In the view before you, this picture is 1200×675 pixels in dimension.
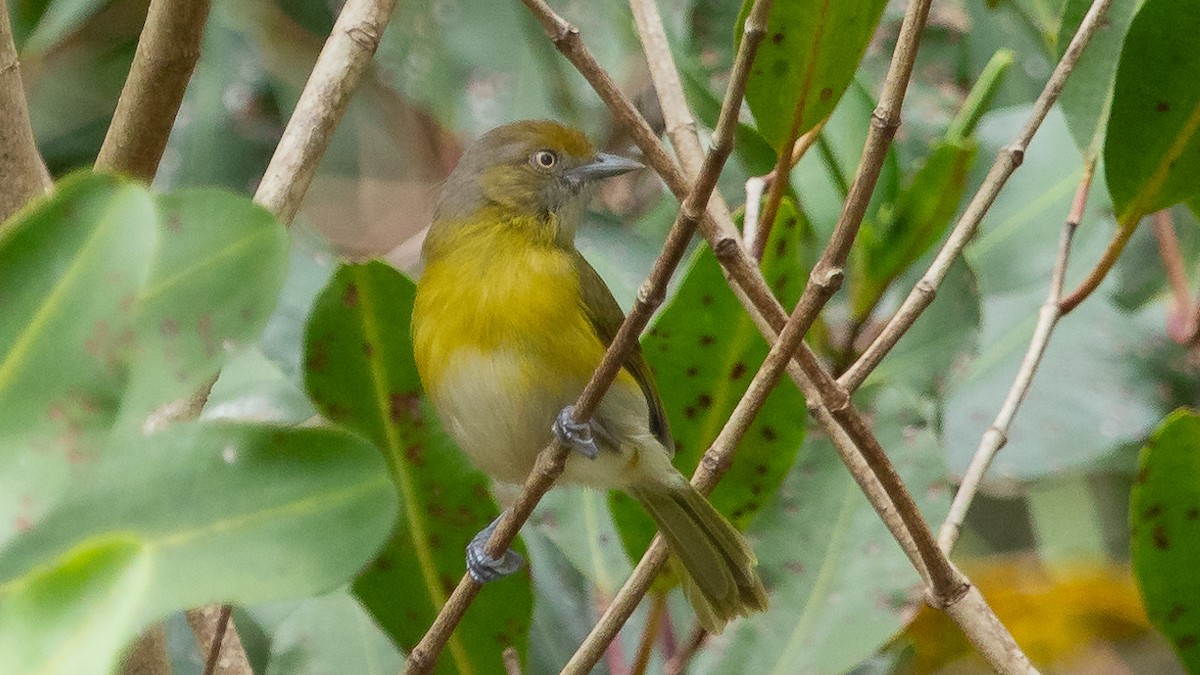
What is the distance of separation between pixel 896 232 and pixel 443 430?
2.25 ft

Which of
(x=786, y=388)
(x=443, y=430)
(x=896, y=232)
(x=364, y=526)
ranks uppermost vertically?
(x=364, y=526)

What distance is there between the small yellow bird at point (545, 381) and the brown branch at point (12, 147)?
25.3 inches

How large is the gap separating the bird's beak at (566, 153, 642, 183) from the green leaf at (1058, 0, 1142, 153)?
0.67 meters

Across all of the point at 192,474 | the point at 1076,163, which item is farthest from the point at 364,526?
the point at 1076,163

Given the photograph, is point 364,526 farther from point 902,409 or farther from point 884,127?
point 902,409

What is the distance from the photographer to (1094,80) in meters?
1.96

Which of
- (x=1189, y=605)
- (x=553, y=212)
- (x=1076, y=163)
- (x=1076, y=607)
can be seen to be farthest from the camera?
(x=1076, y=607)

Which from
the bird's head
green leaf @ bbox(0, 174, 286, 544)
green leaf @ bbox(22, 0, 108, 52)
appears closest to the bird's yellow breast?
the bird's head

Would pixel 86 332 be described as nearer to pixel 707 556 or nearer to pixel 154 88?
pixel 154 88

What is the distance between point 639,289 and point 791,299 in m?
0.45

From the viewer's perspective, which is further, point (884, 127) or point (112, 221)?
point (884, 127)

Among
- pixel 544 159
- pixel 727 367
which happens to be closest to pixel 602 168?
pixel 544 159

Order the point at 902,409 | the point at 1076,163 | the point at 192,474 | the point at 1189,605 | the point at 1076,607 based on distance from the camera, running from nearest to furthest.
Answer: the point at 192,474 → the point at 1189,605 → the point at 902,409 → the point at 1076,163 → the point at 1076,607

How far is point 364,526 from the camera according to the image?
2.54ft
